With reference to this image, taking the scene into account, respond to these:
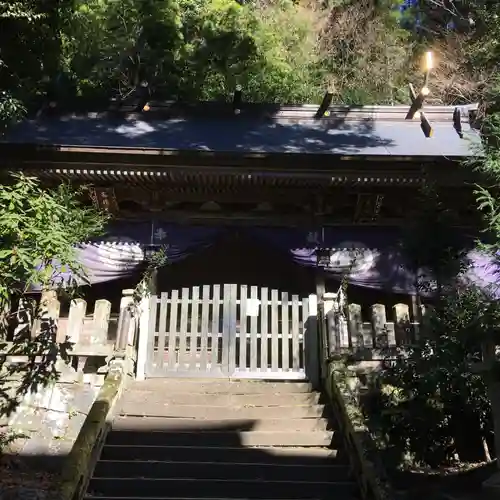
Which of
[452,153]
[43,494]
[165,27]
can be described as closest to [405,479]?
[43,494]

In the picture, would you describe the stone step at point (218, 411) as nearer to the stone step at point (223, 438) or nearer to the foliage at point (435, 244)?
the stone step at point (223, 438)

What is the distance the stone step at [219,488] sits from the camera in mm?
4816

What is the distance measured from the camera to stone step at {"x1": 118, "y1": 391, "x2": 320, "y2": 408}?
21.1ft

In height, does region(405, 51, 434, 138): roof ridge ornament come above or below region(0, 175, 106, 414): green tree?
above

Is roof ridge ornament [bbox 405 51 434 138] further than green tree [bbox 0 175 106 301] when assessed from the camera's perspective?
Yes

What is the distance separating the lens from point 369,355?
6.93 meters

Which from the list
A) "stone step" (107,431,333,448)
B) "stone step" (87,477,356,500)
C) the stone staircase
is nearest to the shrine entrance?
the stone staircase

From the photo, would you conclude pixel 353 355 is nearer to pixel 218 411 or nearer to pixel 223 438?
pixel 218 411

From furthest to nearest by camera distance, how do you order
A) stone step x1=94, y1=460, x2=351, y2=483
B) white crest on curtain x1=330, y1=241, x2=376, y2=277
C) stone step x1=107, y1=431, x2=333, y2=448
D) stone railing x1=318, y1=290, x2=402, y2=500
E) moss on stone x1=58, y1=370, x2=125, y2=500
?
white crest on curtain x1=330, y1=241, x2=376, y2=277, stone step x1=107, y1=431, x2=333, y2=448, stone step x1=94, y1=460, x2=351, y2=483, stone railing x1=318, y1=290, x2=402, y2=500, moss on stone x1=58, y1=370, x2=125, y2=500

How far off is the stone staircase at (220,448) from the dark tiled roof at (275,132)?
3903mm

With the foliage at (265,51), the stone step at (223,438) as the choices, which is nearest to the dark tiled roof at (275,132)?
the foliage at (265,51)

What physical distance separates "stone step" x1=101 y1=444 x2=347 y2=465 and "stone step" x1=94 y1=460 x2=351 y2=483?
0.41ft

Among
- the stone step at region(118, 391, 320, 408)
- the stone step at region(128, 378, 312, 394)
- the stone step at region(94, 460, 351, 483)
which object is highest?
the stone step at region(94, 460, 351, 483)

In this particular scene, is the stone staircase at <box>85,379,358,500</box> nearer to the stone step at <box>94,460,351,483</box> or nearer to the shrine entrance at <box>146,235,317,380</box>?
the stone step at <box>94,460,351,483</box>
